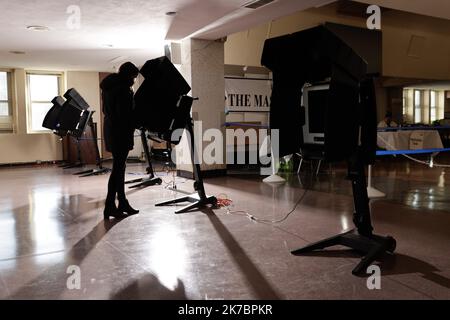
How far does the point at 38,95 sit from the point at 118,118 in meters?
8.24

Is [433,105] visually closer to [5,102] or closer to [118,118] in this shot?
[5,102]

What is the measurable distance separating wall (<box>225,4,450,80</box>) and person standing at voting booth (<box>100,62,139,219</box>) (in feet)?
→ 18.1

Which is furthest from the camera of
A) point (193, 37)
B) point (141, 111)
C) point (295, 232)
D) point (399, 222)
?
point (193, 37)

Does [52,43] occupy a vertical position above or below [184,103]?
above

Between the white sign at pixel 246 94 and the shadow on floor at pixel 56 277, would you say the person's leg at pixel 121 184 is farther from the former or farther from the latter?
the white sign at pixel 246 94

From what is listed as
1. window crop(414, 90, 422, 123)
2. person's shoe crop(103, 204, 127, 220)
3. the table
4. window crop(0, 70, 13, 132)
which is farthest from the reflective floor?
Answer: window crop(414, 90, 422, 123)

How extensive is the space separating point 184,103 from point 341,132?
7.50 ft

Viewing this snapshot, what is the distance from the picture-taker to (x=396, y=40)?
39.6 ft

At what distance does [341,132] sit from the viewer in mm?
2537

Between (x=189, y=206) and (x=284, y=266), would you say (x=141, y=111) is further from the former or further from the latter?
(x=284, y=266)

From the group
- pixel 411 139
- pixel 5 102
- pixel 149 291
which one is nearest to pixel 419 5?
pixel 411 139

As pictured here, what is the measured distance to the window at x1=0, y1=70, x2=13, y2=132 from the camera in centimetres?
1064

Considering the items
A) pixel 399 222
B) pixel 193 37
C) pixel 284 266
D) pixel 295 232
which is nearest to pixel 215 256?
pixel 284 266

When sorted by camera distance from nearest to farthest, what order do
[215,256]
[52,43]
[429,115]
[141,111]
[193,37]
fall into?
1. [215,256]
2. [141,111]
3. [193,37]
4. [52,43]
5. [429,115]
